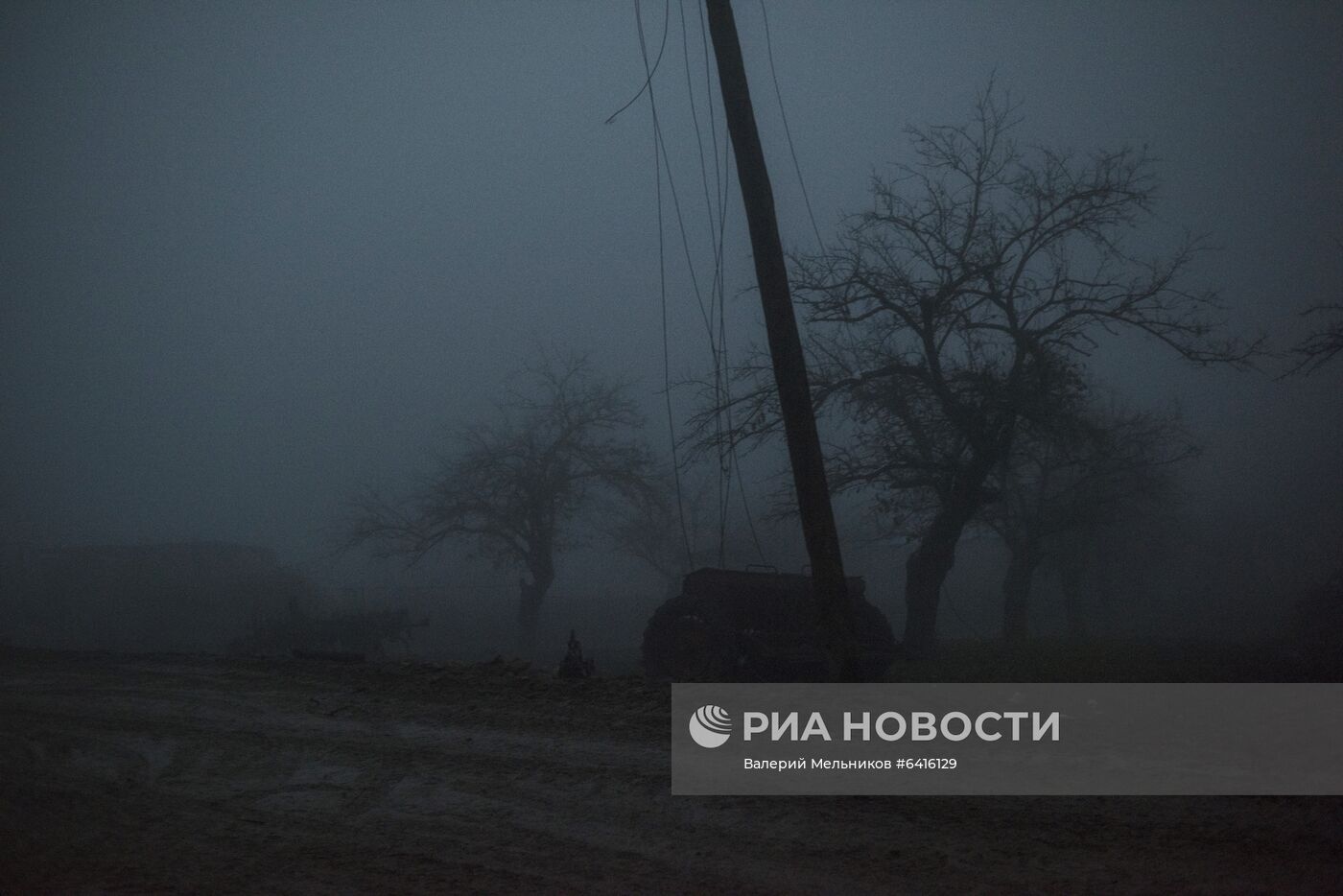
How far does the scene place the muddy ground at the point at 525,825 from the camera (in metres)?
5.29

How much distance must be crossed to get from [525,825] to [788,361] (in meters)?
5.28

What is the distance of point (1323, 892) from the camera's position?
4.72 metres

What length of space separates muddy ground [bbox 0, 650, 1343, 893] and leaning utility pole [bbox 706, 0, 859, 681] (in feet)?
6.56

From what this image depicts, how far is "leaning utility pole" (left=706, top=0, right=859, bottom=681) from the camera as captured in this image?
9531 mm

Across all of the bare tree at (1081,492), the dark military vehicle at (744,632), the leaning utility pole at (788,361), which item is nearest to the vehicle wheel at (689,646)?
the dark military vehicle at (744,632)

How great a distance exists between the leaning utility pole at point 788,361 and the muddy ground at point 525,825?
2.00 metres

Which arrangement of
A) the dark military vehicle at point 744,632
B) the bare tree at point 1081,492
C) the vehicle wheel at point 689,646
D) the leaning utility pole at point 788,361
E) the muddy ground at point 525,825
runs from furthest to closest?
the bare tree at point 1081,492, the vehicle wheel at point 689,646, the dark military vehicle at point 744,632, the leaning utility pole at point 788,361, the muddy ground at point 525,825

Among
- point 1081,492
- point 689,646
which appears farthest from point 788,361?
point 1081,492

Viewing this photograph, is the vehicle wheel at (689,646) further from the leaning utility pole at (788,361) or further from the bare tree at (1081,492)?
the bare tree at (1081,492)

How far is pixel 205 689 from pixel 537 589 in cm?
2196

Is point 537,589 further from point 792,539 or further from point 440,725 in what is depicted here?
point 440,725

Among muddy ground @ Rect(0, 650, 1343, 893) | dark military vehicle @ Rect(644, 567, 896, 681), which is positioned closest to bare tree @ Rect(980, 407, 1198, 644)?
dark military vehicle @ Rect(644, 567, 896, 681)

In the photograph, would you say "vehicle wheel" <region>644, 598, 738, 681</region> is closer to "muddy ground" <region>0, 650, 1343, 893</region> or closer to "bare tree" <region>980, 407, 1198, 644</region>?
"muddy ground" <region>0, 650, 1343, 893</region>

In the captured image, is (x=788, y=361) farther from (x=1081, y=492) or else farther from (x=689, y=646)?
(x=1081, y=492)
